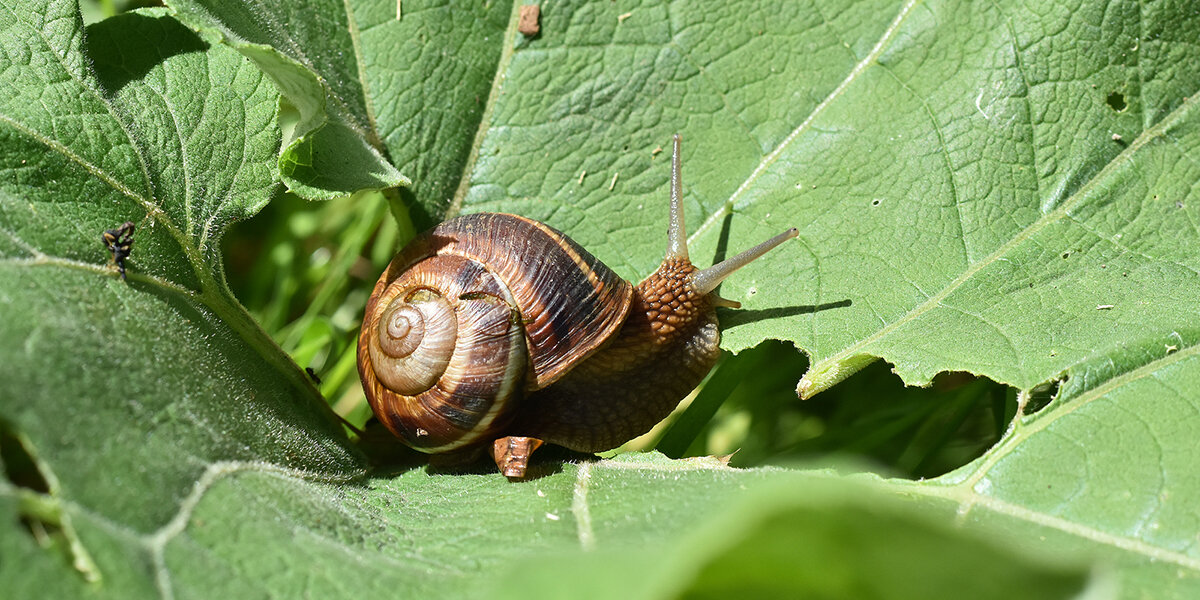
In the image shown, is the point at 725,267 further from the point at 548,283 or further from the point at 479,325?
the point at 479,325

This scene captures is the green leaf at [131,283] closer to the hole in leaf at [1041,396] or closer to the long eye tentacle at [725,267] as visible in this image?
the long eye tentacle at [725,267]

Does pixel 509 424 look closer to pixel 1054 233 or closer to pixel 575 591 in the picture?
pixel 575 591

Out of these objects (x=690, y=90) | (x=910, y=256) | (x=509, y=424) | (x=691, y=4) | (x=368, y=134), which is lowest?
(x=509, y=424)

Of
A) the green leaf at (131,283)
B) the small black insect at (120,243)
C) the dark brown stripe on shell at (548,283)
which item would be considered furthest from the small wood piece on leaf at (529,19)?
the small black insect at (120,243)

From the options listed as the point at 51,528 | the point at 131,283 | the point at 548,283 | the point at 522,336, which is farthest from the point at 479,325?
the point at 51,528

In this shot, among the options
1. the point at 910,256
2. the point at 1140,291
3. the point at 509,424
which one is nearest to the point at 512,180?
the point at 509,424

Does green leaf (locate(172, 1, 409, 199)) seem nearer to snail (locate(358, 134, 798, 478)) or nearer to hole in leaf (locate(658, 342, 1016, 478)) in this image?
snail (locate(358, 134, 798, 478))

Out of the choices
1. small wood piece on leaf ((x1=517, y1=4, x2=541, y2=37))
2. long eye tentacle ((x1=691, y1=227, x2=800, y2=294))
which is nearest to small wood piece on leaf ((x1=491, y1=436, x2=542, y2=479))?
long eye tentacle ((x1=691, y1=227, x2=800, y2=294))
